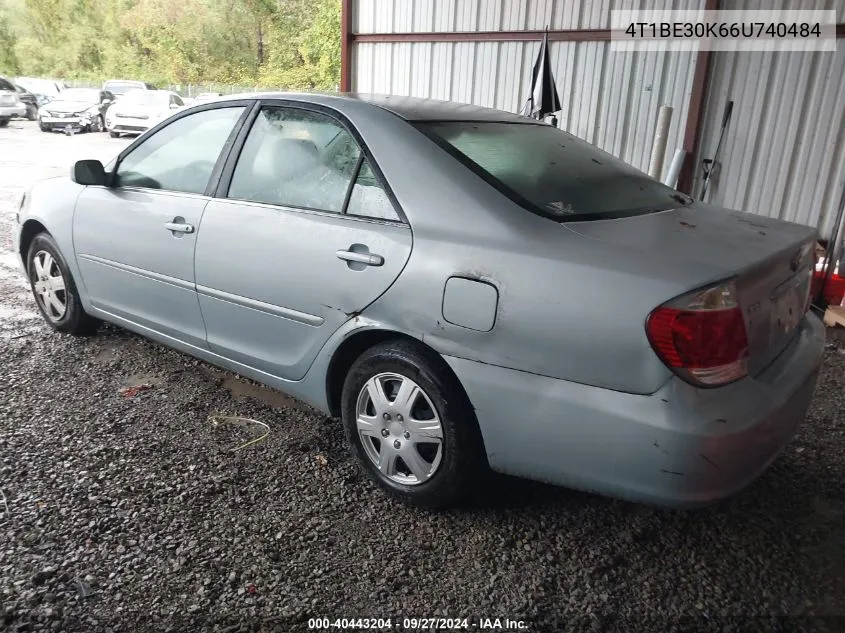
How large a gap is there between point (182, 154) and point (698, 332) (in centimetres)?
267

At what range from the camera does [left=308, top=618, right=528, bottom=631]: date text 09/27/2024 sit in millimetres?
2018

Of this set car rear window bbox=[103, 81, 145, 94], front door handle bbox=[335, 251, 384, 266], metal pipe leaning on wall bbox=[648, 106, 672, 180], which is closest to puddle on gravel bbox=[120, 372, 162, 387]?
front door handle bbox=[335, 251, 384, 266]

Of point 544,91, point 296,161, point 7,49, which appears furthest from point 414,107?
point 7,49

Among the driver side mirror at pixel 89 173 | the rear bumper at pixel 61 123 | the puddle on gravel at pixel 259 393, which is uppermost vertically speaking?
the driver side mirror at pixel 89 173

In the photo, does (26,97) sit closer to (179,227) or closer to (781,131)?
(781,131)

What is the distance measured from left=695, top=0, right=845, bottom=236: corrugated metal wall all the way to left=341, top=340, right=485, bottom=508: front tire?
570 cm

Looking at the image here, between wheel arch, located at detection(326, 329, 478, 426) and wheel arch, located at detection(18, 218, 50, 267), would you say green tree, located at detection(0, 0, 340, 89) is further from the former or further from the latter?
wheel arch, located at detection(326, 329, 478, 426)

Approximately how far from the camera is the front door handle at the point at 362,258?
2451mm

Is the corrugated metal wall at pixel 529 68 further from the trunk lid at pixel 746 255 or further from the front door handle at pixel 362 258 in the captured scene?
the front door handle at pixel 362 258

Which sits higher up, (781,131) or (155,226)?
(781,131)

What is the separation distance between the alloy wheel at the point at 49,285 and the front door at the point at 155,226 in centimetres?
39

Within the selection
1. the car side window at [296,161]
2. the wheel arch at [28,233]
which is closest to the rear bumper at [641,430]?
the car side window at [296,161]

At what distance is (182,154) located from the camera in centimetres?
343

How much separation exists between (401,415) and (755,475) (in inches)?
47.7
